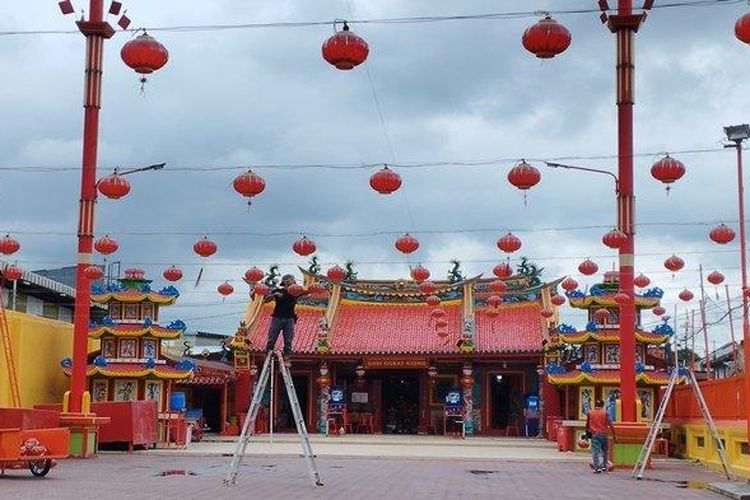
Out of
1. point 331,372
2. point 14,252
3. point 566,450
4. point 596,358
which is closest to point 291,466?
point 14,252

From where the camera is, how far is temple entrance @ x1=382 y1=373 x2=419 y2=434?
128 feet

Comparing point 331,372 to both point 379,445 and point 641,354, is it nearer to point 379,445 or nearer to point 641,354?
point 379,445

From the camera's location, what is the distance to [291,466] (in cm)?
1995

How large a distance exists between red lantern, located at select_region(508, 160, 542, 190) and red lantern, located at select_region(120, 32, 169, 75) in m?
6.20

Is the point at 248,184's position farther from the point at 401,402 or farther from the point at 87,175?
the point at 401,402

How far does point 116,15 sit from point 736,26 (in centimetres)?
1191

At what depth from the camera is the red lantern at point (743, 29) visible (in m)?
12.6

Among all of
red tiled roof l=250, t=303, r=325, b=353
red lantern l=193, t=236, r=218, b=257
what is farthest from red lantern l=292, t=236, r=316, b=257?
red tiled roof l=250, t=303, r=325, b=353

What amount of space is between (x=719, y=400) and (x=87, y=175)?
1344 centimetres

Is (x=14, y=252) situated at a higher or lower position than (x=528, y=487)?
higher

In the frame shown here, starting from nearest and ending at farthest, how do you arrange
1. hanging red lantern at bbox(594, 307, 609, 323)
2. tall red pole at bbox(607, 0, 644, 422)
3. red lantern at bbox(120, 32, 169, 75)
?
red lantern at bbox(120, 32, 169, 75) → tall red pole at bbox(607, 0, 644, 422) → hanging red lantern at bbox(594, 307, 609, 323)

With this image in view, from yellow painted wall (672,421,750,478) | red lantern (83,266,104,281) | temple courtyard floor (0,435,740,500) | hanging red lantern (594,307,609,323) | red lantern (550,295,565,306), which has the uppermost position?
red lantern (550,295,565,306)

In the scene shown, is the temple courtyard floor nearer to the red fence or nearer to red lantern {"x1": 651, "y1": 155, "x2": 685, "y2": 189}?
the red fence

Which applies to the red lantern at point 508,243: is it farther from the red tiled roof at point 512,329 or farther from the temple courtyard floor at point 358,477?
the red tiled roof at point 512,329
